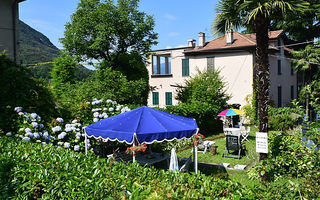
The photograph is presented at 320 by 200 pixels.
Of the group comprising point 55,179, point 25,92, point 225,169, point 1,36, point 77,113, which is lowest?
point 225,169

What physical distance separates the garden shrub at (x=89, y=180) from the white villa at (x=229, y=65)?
16.1 meters

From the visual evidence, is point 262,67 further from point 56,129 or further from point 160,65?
point 160,65

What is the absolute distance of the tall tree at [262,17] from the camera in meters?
7.39

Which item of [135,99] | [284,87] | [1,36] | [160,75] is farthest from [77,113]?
[284,87]

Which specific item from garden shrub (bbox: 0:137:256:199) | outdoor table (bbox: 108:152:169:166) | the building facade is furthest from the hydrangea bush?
the building facade

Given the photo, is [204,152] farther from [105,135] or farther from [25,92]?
[25,92]

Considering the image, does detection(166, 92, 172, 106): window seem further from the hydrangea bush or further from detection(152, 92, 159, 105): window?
the hydrangea bush

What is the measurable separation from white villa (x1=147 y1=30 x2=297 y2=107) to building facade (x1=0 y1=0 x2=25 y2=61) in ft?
41.2

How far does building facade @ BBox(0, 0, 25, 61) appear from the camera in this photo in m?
11.1

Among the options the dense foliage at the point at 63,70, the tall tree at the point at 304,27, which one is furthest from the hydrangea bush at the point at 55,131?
the tall tree at the point at 304,27

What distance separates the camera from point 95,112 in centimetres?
973

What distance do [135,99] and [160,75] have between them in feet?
30.1

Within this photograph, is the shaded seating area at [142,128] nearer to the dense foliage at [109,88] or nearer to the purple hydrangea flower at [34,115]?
the purple hydrangea flower at [34,115]

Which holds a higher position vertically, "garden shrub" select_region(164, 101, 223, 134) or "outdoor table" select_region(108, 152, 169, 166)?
"garden shrub" select_region(164, 101, 223, 134)
